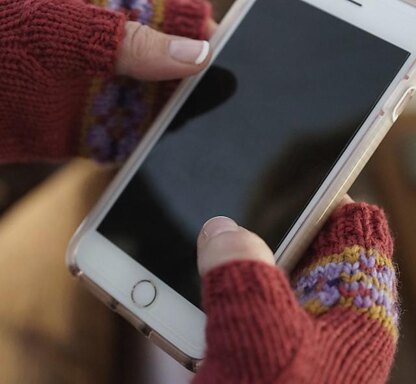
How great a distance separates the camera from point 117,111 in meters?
0.57

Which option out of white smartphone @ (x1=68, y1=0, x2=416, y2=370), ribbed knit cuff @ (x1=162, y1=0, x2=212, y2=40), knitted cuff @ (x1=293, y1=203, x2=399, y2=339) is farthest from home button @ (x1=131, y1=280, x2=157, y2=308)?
ribbed knit cuff @ (x1=162, y1=0, x2=212, y2=40)

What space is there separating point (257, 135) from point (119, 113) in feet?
0.51

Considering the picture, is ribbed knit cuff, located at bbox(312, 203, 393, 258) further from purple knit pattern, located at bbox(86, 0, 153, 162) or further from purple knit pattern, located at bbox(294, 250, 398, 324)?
purple knit pattern, located at bbox(86, 0, 153, 162)

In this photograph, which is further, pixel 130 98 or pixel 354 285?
pixel 130 98

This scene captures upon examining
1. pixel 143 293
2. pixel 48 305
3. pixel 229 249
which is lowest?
pixel 48 305

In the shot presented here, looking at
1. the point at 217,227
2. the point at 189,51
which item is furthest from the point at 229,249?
the point at 189,51

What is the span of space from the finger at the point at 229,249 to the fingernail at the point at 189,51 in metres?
0.16

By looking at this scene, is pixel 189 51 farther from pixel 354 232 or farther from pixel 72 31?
pixel 354 232

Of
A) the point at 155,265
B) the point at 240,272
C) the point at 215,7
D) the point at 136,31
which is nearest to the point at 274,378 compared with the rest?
the point at 240,272

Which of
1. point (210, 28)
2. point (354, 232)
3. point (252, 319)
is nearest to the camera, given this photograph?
point (252, 319)

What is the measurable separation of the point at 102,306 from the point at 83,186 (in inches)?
5.6

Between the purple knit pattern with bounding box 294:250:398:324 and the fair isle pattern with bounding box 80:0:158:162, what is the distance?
0.24m

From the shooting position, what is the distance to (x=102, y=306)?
58cm

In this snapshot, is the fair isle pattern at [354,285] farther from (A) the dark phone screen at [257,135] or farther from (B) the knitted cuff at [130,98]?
(B) the knitted cuff at [130,98]
